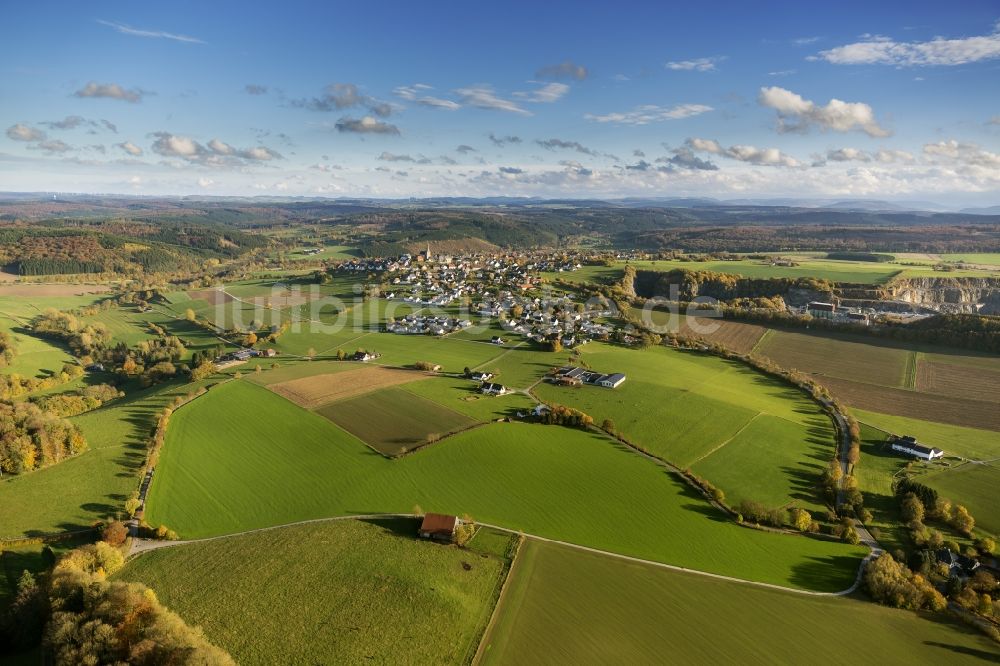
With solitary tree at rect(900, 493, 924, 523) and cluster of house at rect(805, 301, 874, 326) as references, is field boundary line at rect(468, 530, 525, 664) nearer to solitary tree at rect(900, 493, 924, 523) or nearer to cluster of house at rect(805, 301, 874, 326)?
solitary tree at rect(900, 493, 924, 523)

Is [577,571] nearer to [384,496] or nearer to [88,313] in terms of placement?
[384,496]

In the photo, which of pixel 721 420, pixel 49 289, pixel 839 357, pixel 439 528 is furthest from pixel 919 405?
pixel 49 289

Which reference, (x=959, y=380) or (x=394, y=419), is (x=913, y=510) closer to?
(x=959, y=380)

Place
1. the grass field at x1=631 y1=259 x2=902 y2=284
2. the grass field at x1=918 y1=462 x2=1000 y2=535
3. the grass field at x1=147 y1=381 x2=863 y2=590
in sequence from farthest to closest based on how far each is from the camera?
the grass field at x1=631 y1=259 x2=902 y2=284 → the grass field at x1=918 y1=462 x2=1000 y2=535 → the grass field at x1=147 y1=381 x2=863 y2=590

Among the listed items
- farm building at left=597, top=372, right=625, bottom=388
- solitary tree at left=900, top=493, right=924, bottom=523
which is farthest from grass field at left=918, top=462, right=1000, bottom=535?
farm building at left=597, top=372, right=625, bottom=388

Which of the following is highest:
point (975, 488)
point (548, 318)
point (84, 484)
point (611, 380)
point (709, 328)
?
point (548, 318)
